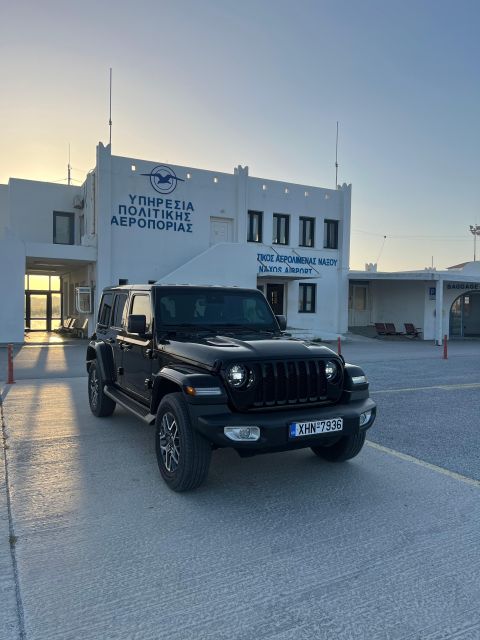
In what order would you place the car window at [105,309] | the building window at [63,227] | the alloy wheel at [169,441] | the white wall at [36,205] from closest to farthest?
1. the alloy wheel at [169,441]
2. the car window at [105,309]
3. the white wall at [36,205]
4. the building window at [63,227]

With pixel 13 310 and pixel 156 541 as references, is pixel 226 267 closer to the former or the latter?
pixel 13 310

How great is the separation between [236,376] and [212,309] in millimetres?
1798

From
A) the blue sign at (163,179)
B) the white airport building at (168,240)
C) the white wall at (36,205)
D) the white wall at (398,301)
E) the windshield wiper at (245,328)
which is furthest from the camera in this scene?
the white wall at (398,301)

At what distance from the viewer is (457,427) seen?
7.07m

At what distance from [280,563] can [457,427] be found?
15.3ft

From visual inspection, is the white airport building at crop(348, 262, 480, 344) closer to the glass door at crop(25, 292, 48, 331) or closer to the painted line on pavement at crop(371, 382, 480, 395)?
the painted line on pavement at crop(371, 382, 480, 395)

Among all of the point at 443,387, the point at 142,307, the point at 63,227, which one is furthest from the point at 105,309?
the point at 63,227

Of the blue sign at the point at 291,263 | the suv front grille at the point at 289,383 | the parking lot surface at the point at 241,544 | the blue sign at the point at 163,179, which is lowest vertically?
the parking lot surface at the point at 241,544

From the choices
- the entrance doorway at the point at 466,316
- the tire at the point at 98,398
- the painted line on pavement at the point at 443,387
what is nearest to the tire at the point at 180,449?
the tire at the point at 98,398

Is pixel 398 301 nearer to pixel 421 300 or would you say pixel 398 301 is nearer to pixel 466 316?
pixel 421 300

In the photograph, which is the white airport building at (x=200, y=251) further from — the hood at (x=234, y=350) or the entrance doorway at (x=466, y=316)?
the hood at (x=234, y=350)

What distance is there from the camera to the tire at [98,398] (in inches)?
282

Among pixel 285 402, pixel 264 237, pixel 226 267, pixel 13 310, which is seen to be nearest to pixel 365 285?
pixel 264 237

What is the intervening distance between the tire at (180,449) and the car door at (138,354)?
83cm
